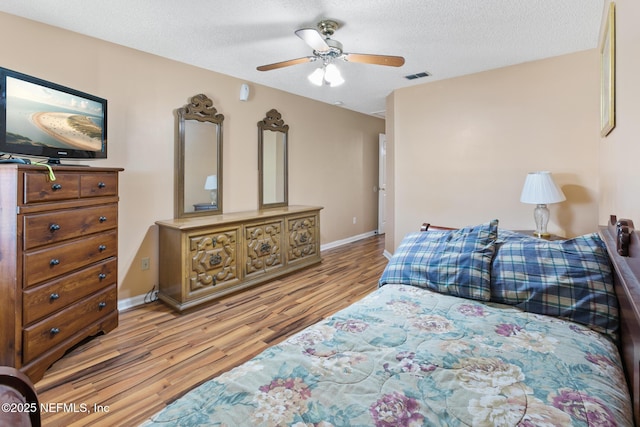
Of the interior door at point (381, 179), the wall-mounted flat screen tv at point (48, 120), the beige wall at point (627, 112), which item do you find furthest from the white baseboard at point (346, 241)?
the beige wall at point (627, 112)

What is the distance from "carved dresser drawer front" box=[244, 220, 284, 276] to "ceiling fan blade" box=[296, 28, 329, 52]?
1895mm

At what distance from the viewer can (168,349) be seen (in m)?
2.22

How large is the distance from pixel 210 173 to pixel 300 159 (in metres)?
1.55

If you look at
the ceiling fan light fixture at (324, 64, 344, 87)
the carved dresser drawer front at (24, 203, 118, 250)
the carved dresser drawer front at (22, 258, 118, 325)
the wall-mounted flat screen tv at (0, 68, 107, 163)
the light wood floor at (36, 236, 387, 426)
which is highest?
the ceiling fan light fixture at (324, 64, 344, 87)

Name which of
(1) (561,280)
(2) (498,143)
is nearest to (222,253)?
(1) (561,280)

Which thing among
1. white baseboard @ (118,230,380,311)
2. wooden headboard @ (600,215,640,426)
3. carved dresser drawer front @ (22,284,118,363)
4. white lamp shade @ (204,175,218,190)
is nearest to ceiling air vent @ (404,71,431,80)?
white baseboard @ (118,230,380,311)

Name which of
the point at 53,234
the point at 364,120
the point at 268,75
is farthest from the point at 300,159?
the point at 53,234

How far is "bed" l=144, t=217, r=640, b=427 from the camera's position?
0.81m

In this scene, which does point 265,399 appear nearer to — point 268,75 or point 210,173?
point 210,173

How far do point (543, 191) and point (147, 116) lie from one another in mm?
3718

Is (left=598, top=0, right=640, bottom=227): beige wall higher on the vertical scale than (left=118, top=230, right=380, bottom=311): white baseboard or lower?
higher

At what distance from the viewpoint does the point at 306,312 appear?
2855mm

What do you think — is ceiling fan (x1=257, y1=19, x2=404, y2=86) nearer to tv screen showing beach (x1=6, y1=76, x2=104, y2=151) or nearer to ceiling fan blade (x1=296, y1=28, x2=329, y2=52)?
ceiling fan blade (x1=296, y1=28, x2=329, y2=52)

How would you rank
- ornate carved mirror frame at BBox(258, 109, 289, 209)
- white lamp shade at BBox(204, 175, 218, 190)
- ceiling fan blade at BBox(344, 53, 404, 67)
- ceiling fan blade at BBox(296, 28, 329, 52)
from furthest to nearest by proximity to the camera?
ornate carved mirror frame at BBox(258, 109, 289, 209) → white lamp shade at BBox(204, 175, 218, 190) → ceiling fan blade at BBox(344, 53, 404, 67) → ceiling fan blade at BBox(296, 28, 329, 52)
